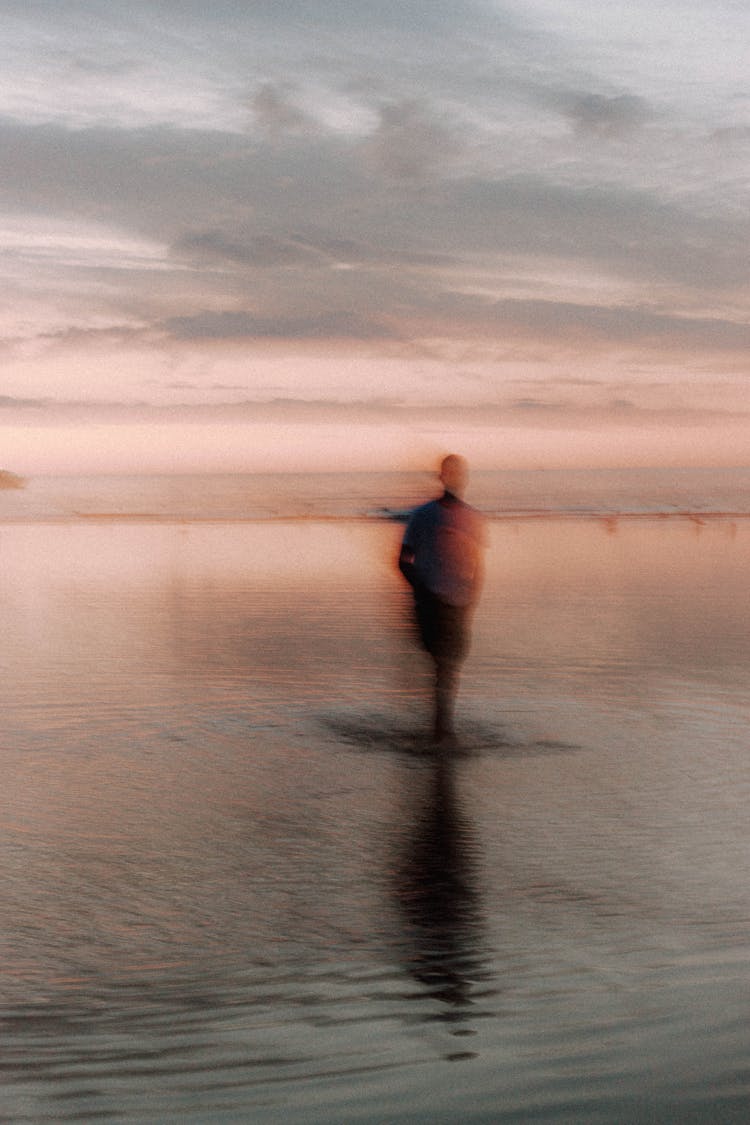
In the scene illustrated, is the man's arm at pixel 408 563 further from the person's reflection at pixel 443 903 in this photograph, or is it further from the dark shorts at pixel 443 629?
the person's reflection at pixel 443 903

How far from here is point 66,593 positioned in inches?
706

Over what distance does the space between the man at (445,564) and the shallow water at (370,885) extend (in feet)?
1.97

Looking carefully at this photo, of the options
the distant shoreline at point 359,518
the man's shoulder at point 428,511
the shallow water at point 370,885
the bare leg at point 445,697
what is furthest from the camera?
the distant shoreline at point 359,518

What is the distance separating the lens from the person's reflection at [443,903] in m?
4.26

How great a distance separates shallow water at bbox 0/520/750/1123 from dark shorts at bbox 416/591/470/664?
51 cm

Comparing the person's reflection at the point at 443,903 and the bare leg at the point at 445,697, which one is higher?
the bare leg at the point at 445,697

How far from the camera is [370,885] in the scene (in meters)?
5.32

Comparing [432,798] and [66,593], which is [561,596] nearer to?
[66,593]

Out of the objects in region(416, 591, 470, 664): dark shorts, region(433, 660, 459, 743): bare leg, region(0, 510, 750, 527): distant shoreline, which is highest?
region(0, 510, 750, 527): distant shoreline

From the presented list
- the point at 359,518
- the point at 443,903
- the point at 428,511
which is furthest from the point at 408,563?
the point at 359,518

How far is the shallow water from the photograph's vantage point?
141 inches

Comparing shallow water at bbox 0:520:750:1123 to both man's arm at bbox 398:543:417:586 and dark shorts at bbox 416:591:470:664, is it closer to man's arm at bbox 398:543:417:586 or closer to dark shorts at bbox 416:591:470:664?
dark shorts at bbox 416:591:470:664

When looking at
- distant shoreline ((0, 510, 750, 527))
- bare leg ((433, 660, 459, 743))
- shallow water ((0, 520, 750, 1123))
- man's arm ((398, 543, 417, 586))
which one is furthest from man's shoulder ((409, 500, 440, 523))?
distant shoreline ((0, 510, 750, 527))

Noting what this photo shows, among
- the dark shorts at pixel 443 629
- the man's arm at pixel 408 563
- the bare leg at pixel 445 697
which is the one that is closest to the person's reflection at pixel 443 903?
the bare leg at pixel 445 697
